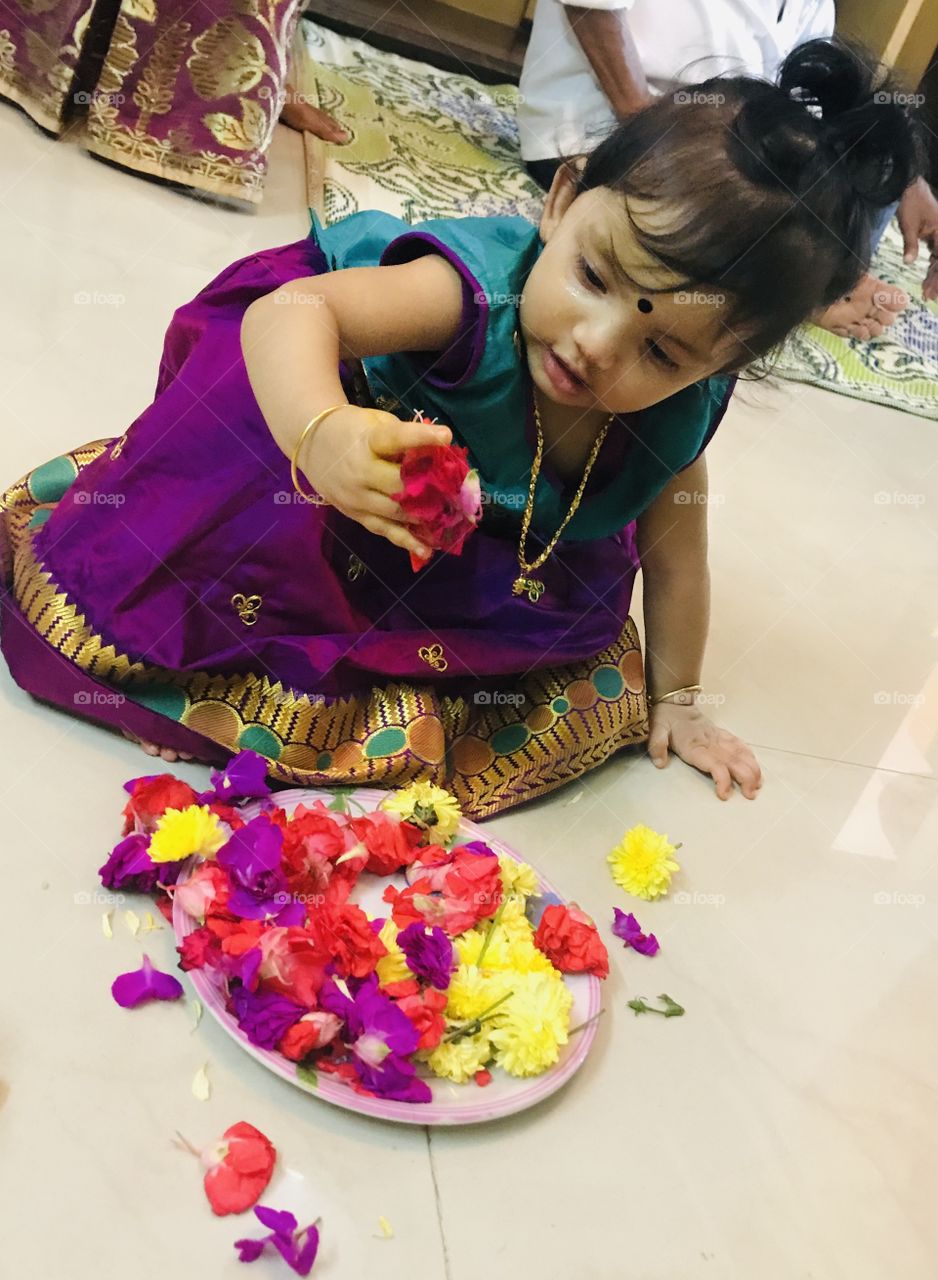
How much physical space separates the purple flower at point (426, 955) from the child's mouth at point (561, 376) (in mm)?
439

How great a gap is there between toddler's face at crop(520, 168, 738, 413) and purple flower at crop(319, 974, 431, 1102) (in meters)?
0.50

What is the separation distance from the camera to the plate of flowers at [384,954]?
29.2 inches

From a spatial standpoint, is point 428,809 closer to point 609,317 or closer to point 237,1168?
point 237,1168

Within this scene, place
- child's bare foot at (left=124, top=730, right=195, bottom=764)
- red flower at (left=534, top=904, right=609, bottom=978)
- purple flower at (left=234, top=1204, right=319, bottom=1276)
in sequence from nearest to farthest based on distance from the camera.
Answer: purple flower at (left=234, top=1204, right=319, bottom=1276)
red flower at (left=534, top=904, right=609, bottom=978)
child's bare foot at (left=124, top=730, right=195, bottom=764)

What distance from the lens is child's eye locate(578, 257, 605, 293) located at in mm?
837

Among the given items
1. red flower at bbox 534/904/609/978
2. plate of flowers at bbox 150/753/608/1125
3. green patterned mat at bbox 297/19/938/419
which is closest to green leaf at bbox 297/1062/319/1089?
plate of flowers at bbox 150/753/608/1125

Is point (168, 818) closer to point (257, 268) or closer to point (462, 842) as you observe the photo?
point (462, 842)

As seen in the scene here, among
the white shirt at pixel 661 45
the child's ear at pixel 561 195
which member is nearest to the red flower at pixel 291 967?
the child's ear at pixel 561 195

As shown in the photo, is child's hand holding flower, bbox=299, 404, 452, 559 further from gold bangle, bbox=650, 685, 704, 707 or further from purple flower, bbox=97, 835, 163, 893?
gold bangle, bbox=650, 685, 704, 707

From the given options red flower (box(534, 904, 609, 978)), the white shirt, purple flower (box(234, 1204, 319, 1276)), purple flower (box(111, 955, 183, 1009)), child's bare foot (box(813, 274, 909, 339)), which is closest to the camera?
purple flower (box(234, 1204, 319, 1276))

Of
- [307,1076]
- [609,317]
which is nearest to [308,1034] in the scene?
[307,1076]

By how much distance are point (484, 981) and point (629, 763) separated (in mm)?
440

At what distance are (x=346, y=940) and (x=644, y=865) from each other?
1.16 feet

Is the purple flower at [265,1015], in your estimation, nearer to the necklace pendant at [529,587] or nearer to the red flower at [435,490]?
the red flower at [435,490]
